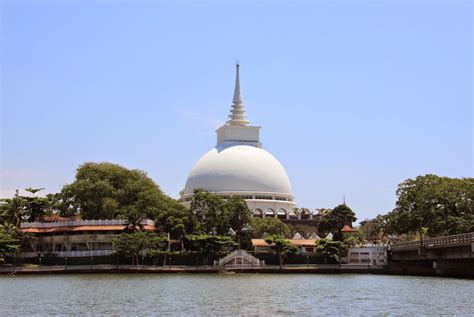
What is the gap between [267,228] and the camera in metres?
109

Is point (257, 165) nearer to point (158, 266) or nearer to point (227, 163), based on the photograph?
point (227, 163)

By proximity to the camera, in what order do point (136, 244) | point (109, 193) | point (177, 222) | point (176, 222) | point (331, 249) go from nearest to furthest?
point (136, 244) < point (331, 249) < point (177, 222) < point (176, 222) < point (109, 193)

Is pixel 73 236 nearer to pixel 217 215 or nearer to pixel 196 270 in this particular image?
pixel 217 215

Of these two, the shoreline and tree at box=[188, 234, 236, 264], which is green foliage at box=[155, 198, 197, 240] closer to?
tree at box=[188, 234, 236, 264]

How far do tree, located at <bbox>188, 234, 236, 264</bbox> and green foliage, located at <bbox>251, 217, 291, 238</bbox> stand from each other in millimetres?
13806

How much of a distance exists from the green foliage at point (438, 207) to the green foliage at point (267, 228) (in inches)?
893

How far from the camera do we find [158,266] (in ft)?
294

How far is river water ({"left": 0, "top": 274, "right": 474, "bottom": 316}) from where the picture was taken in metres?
38.7

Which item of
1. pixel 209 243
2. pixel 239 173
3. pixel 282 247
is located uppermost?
pixel 239 173

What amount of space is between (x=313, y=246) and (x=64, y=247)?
31430 millimetres

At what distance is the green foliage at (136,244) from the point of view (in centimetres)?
8788

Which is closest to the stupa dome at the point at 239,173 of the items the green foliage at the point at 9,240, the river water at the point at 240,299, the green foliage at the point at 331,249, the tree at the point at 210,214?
the tree at the point at 210,214

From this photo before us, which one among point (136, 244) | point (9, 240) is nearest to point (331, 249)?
point (136, 244)

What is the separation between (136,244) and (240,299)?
43620 millimetres
